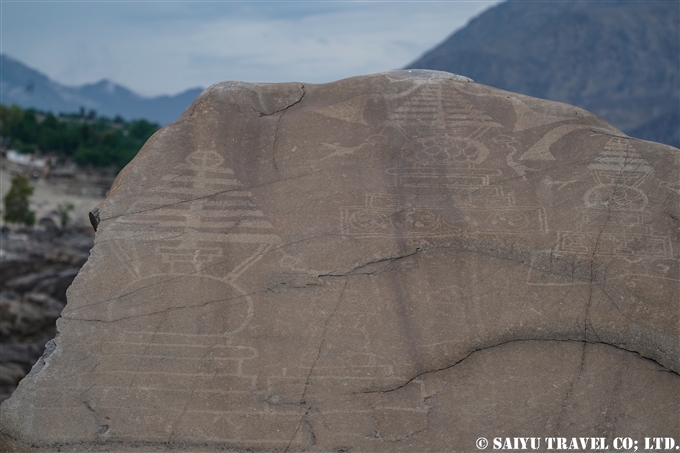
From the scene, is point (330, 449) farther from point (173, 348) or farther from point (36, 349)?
point (36, 349)

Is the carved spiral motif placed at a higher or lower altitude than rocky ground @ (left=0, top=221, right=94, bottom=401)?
higher

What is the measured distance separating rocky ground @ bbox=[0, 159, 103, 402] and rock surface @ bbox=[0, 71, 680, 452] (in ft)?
22.5

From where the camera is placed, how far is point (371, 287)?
5320 millimetres

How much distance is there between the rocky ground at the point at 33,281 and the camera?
41.5 ft

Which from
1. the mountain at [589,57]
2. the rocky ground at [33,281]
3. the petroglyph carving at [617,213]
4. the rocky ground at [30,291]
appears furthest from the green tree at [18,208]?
the mountain at [589,57]

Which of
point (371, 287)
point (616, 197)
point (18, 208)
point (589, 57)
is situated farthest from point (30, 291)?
point (589, 57)


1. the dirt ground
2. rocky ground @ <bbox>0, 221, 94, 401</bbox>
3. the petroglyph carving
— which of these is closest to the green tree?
rocky ground @ <bbox>0, 221, 94, 401</bbox>

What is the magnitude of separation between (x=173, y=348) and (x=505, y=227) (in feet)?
9.03

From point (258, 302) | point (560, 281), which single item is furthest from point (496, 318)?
point (258, 302)

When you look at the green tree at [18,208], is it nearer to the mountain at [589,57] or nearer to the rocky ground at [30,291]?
the rocky ground at [30,291]

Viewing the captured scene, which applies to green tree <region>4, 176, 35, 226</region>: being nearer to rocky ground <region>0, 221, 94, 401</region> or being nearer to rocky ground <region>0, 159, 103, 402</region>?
rocky ground <region>0, 159, 103, 402</region>

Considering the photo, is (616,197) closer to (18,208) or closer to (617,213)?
(617,213)

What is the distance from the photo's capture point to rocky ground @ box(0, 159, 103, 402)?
12648 mm

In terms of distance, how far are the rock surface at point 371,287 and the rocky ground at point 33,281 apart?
6.85m
